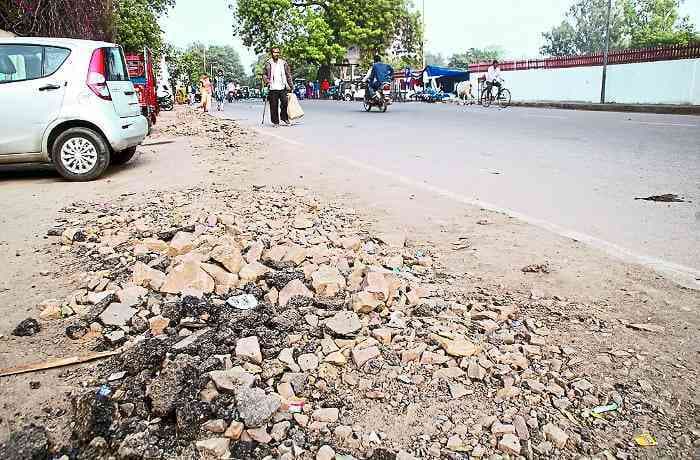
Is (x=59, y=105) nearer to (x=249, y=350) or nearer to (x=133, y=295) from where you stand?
(x=133, y=295)

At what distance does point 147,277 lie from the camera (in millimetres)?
2930

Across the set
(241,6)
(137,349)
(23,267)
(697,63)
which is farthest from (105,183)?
(241,6)

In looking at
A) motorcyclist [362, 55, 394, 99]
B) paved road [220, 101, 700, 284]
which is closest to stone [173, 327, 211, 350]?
paved road [220, 101, 700, 284]

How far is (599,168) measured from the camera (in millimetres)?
6371

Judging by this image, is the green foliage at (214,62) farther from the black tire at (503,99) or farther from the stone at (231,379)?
the stone at (231,379)

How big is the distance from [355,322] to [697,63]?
2276 cm

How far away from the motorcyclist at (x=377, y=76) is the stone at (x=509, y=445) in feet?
56.1

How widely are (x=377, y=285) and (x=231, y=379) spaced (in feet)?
3.03

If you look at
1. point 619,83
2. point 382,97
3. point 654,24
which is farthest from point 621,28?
point 382,97

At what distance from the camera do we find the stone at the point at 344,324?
236 centimetres

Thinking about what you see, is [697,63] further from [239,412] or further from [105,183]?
[239,412]

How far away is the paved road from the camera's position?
3.92 meters

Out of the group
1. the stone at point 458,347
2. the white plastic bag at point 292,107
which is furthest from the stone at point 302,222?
the white plastic bag at point 292,107

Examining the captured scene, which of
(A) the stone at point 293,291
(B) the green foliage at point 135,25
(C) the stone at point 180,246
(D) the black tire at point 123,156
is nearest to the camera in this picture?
(A) the stone at point 293,291
